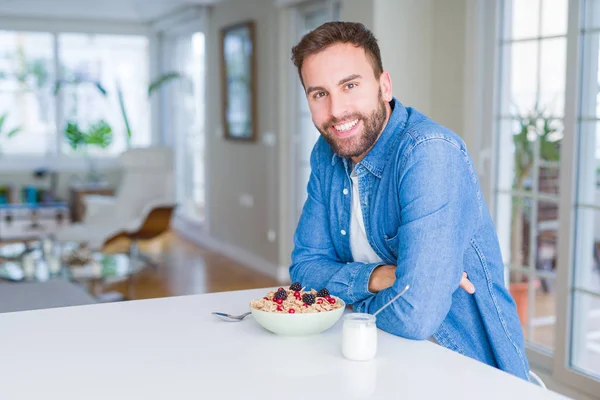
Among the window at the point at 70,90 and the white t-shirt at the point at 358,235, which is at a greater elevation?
the window at the point at 70,90

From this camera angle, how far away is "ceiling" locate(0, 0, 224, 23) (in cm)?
790

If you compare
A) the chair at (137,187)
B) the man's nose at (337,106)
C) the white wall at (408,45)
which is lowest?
the chair at (137,187)

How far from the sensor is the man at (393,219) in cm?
156

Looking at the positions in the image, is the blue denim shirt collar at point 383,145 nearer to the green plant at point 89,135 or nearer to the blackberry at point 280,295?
the blackberry at point 280,295

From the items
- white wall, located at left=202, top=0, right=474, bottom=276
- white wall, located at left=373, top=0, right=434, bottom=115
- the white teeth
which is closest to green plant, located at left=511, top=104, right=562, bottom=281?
white wall, located at left=202, top=0, right=474, bottom=276

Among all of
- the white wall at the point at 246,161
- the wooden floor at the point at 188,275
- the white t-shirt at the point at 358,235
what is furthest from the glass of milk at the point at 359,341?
the white wall at the point at 246,161

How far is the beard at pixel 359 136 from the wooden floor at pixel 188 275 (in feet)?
12.6

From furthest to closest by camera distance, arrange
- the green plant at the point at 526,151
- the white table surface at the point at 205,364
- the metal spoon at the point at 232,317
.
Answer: the green plant at the point at 526,151 < the metal spoon at the point at 232,317 < the white table surface at the point at 205,364

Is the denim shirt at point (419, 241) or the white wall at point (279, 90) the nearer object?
the denim shirt at point (419, 241)

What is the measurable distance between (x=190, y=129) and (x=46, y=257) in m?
3.46

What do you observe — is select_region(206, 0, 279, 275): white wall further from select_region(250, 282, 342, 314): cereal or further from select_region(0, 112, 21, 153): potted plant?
select_region(250, 282, 342, 314): cereal

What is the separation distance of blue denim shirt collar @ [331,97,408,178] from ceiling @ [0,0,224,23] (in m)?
5.75

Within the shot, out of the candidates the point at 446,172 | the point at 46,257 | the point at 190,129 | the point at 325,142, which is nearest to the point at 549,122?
the point at 325,142

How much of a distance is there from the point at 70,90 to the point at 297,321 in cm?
828
